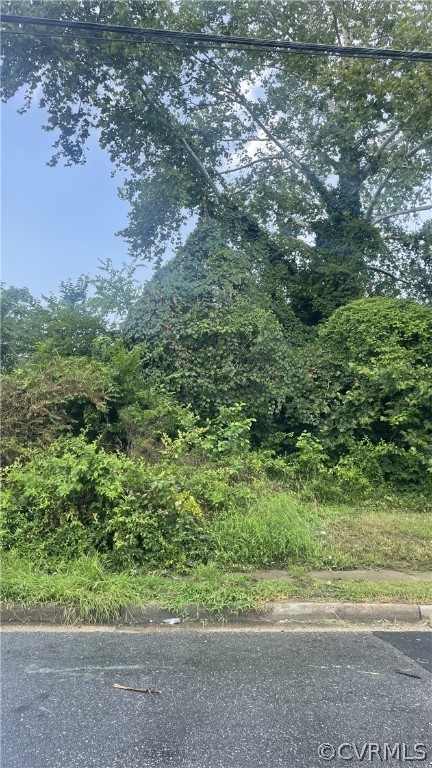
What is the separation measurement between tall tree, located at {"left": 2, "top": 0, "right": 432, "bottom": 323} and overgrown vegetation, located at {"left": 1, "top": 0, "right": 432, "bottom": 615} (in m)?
0.06

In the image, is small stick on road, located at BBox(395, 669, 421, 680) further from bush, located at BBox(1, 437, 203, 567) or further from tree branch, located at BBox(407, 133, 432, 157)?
tree branch, located at BBox(407, 133, 432, 157)

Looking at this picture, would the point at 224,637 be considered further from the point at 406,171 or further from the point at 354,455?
the point at 406,171

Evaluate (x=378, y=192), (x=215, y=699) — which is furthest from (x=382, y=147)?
(x=215, y=699)

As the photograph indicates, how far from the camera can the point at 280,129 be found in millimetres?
13906

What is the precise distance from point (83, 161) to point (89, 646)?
12591 mm

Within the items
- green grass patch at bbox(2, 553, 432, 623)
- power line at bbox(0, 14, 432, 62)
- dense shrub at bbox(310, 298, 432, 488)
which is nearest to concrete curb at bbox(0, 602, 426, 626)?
green grass patch at bbox(2, 553, 432, 623)

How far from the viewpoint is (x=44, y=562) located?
4.55 meters

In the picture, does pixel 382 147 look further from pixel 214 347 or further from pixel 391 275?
pixel 214 347

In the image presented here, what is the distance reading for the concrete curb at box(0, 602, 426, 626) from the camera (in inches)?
155

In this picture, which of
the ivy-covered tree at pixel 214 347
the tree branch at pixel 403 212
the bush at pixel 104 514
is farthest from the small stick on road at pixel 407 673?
the tree branch at pixel 403 212

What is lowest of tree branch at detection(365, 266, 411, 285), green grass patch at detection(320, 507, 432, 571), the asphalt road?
the asphalt road

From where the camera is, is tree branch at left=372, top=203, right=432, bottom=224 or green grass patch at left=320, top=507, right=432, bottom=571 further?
tree branch at left=372, top=203, right=432, bottom=224

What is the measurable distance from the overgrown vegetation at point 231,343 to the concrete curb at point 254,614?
5.3 inches

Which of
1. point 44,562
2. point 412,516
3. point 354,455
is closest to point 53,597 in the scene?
point 44,562
